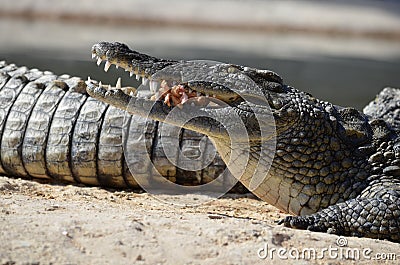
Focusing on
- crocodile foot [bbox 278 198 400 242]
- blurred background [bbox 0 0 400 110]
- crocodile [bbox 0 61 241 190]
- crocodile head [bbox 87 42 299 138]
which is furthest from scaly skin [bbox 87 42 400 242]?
blurred background [bbox 0 0 400 110]

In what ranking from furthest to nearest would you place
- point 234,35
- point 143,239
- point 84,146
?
1. point 234,35
2. point 84,146
3. point 143,239

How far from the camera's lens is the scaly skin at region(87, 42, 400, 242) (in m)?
3.65

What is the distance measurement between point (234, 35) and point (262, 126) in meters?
17.2

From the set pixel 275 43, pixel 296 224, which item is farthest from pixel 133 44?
pixel 296 224

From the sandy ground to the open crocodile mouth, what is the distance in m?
0.62

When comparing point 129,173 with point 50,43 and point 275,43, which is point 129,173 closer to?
point 50,43

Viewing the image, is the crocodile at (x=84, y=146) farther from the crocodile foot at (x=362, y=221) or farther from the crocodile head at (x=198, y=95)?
the crocodile foot at (x=362, y=221)

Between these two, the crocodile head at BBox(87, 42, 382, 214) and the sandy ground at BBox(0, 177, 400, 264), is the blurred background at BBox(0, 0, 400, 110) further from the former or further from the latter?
the sandy ground at BBox(0, 177, 400, 264)

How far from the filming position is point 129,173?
178 inches

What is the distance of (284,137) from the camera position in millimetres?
3734

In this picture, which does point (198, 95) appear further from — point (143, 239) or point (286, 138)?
point (143, 239)

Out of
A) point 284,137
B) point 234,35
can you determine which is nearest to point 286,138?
point 284,137

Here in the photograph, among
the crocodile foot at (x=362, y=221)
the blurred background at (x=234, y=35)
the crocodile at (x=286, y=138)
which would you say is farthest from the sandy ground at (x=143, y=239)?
A: the blurred background at (x=234, y=35)

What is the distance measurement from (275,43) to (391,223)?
51.0ft
